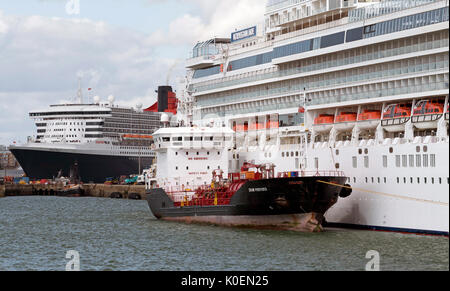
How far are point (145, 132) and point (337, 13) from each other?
95409 mm

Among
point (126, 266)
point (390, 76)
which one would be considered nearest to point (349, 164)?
point (390, 76)

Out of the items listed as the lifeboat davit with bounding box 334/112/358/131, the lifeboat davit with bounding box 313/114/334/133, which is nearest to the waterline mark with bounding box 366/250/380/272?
the lifeboat davit with bounding box 334/112/358/131

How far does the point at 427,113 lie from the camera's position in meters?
41.0

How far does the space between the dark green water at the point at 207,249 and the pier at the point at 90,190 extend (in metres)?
51.2

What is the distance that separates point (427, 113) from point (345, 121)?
7148 mm

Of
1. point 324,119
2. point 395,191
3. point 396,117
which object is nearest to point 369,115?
point 396,117

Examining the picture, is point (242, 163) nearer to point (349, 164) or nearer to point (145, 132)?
point (349, 164)

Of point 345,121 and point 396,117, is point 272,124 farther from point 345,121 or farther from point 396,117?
point 396,117

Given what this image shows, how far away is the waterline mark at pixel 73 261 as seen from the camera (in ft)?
104

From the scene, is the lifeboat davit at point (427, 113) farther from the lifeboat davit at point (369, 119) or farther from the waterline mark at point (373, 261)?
the waterline mark at point (373, 261)

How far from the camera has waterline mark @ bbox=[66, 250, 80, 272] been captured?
104ft

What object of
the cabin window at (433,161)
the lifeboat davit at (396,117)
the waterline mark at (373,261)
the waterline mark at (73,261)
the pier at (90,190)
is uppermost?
the lifeboat davit at (396,117)

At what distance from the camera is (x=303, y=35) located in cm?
5272

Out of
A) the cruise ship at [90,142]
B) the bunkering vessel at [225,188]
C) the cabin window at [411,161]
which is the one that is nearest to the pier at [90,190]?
the cruise ship at [90,142]
